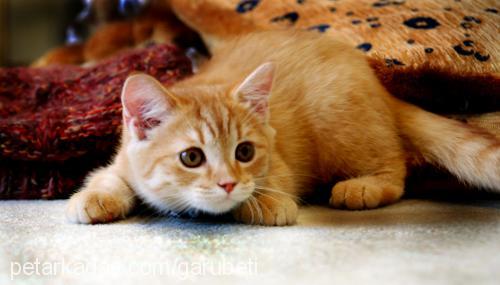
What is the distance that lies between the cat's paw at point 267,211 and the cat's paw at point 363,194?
202 mm

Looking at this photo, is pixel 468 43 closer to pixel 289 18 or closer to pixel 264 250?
pixel 289 18

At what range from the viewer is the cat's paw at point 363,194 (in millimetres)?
1424

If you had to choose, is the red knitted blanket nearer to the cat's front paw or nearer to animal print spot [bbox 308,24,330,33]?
the cat's front paw

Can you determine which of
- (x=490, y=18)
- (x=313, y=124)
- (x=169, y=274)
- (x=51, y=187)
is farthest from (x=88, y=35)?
(x=169, y=274)

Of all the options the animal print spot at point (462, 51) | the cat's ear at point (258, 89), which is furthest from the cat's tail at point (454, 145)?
the cat's ear at point (258, 89)

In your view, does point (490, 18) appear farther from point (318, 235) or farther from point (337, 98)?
point (318, 235)

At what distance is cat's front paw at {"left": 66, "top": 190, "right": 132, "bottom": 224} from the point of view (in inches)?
49.4

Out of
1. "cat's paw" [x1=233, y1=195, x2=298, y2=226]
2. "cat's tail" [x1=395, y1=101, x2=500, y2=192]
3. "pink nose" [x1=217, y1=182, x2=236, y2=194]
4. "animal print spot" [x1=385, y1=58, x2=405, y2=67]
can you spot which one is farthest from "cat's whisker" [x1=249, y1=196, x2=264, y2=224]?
"animal print spot" [x1=385, y1=58, x2=405, y2=67]

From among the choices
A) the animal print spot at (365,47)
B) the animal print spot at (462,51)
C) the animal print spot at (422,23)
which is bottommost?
the animal print spot at (365,47)

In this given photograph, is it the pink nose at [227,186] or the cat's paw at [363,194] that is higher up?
the pink nose at [227,186]

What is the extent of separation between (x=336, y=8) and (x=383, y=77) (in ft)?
1.26

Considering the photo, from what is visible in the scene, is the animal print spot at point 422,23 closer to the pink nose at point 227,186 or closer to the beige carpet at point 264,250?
the beige carpet at point 264,250

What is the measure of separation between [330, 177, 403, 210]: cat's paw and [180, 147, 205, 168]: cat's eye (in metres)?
0.44

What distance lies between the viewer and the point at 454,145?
149cm
